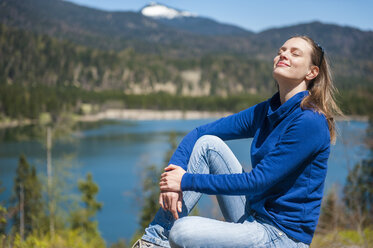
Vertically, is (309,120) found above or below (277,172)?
above

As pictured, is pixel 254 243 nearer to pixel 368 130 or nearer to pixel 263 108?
pixel 263 108

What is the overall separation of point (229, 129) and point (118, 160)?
Answer: 28.4m

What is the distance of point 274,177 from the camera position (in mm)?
1482

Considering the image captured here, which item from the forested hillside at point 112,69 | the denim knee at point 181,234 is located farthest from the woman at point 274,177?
the forested hillside at point 112,69

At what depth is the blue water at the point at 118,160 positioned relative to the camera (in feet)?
52.0

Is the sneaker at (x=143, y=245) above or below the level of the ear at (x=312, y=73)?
below

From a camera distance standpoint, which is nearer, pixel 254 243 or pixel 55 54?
pixel 254 243

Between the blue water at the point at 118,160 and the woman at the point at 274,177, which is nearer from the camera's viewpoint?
the woman at the point at 274,177

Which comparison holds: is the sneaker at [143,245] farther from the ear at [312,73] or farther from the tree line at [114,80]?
the tree line at [114,80]

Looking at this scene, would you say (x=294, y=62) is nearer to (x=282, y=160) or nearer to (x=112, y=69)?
(x=282, y=160)

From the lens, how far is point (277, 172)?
1479mm

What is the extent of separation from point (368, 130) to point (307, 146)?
36.4 ft

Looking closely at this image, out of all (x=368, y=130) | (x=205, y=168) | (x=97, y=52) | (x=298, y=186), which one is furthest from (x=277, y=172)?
(x=97, y=52)

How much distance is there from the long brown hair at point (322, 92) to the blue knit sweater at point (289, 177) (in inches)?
2.1
